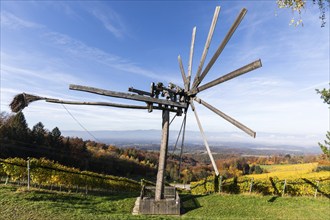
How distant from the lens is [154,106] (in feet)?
39.3

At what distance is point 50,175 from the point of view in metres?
20.7

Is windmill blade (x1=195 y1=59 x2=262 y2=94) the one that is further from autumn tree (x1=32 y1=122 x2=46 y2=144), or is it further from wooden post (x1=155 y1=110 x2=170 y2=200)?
autumn tree (x1=32 y1=122 x2=46 y2=144)

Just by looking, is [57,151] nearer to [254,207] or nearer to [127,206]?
[127,206]

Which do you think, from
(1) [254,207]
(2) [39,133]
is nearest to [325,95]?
(1) [254,207]

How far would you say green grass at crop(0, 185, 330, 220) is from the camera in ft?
33.2

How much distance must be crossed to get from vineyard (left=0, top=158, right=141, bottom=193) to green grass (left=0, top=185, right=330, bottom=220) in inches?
131

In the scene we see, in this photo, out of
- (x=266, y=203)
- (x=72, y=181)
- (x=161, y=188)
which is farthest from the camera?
(x=72, y=181)

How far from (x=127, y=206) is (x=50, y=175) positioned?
1048 centimetres

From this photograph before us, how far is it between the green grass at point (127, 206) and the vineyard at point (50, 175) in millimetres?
3318

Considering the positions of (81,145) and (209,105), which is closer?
(209,105)

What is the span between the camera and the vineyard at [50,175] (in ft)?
62.1

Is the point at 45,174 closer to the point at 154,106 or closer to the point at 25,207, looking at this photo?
the point at 25,207

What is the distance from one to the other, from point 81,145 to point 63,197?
61.3 meters

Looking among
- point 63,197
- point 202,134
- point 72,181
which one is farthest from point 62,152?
point 202,134
